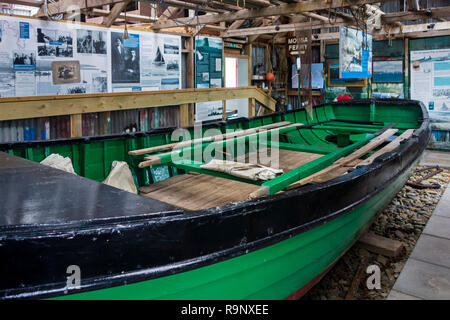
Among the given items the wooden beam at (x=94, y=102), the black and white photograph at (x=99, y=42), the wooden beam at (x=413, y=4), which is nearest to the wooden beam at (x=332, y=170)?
the wooden beam at (x=413, y=4)

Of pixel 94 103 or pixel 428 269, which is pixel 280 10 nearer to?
pixel 94 103

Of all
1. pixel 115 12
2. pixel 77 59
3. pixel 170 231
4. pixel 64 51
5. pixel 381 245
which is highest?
pixel 115 12

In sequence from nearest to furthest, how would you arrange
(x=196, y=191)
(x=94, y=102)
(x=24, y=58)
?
(x=196, y=191), (x=94, y=102), (x=24, y=58)

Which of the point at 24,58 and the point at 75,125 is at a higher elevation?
the point at 24,58

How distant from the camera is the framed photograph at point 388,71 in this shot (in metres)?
10.5

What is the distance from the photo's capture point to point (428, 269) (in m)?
3.83

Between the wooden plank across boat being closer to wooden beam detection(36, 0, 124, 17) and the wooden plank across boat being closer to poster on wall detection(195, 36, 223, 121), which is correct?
wooden beam detection(36, 0, 124, 17)

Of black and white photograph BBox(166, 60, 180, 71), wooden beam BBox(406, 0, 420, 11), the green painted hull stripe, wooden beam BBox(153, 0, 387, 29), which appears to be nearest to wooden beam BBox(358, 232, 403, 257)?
the green painted hull stripe

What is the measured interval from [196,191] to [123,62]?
4582 millimetres

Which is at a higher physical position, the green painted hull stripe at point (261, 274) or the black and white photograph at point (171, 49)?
the black and white photograph at point (171, 49)

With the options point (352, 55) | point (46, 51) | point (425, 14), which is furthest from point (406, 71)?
point (46, 51)

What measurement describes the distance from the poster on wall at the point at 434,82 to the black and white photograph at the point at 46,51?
28.1 ft

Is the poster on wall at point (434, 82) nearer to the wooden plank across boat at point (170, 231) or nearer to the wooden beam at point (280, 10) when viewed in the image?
the wooden beam at point (280, 10)

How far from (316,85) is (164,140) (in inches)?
325
